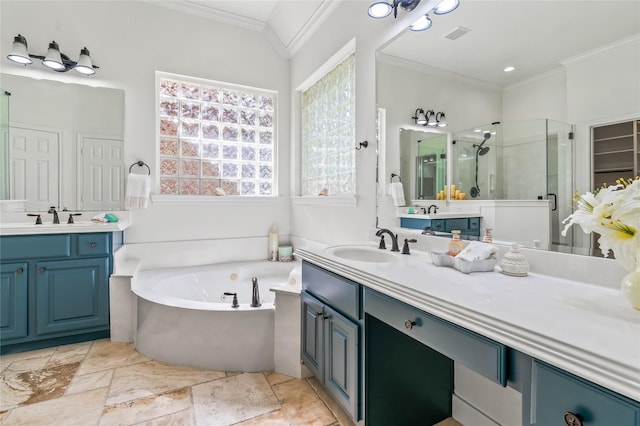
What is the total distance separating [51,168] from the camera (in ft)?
8.81

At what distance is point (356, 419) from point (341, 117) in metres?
2.24

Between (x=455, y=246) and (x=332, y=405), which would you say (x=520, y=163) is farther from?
(x=332, y=405)

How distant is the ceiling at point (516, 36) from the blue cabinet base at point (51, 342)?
3004mm

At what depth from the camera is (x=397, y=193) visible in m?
2.08

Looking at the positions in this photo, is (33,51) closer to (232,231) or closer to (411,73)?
(232,231)

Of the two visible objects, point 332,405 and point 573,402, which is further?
point 332,405

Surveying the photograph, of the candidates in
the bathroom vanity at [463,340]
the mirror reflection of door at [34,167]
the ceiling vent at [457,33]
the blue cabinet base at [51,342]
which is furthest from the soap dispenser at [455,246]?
the mirror reflection of door at [34,167]

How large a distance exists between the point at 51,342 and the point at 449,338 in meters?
2.84

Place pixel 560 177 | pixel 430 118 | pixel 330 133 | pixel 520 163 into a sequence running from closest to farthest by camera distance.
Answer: pixel 560 177, pixel 520 163, pixel 430 118, pixel 330 133

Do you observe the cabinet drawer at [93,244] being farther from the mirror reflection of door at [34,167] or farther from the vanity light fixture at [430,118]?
the vanity light fixture at [430,118]

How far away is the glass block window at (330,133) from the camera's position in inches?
107

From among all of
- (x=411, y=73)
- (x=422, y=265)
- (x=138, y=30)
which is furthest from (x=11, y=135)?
(x=422, y=265)

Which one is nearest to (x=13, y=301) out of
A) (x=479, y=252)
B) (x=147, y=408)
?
(x=147, y=408)

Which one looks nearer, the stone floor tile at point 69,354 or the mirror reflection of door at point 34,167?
the stone floor tile at point 69,354
